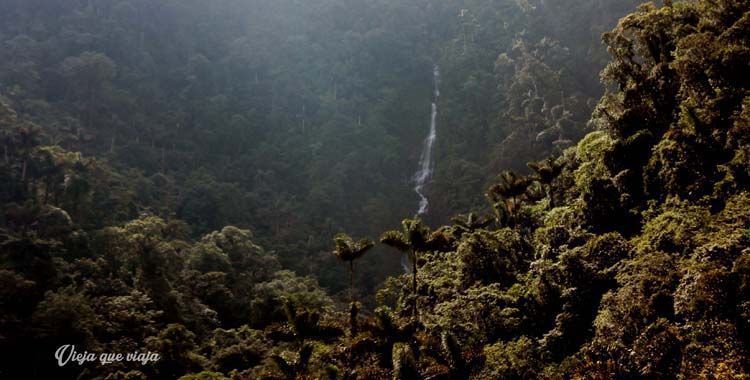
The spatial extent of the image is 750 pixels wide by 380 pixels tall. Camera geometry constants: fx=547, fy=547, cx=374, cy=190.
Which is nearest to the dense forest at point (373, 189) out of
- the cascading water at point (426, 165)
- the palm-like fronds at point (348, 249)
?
the palm-like fronds at point (348, 249)

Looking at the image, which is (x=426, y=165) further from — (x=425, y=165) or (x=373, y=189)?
(x=373, y=189)

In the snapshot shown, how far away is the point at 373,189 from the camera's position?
6856 centimetres

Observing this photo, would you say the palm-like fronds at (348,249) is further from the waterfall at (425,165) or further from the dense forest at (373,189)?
the waterfall at (425,165)

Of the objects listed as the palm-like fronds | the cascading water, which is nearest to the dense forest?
the palm-like fronds

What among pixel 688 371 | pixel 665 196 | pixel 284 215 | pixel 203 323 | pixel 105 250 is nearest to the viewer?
pixel 688 371

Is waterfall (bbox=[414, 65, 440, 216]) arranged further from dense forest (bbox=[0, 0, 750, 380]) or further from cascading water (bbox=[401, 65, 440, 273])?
dense forest (bbox=[0, 0, 750, 380])

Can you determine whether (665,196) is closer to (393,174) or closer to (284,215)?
(284,215)

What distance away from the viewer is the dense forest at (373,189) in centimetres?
1867

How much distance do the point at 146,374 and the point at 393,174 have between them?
5238 cm

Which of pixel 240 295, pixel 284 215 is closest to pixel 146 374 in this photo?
pixel 240 295

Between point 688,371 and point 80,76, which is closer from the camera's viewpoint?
point 688,371

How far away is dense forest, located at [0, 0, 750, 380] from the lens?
61.3ft

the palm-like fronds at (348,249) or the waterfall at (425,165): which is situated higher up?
the waterfall at (425,165)

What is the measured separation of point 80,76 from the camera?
68.6m
